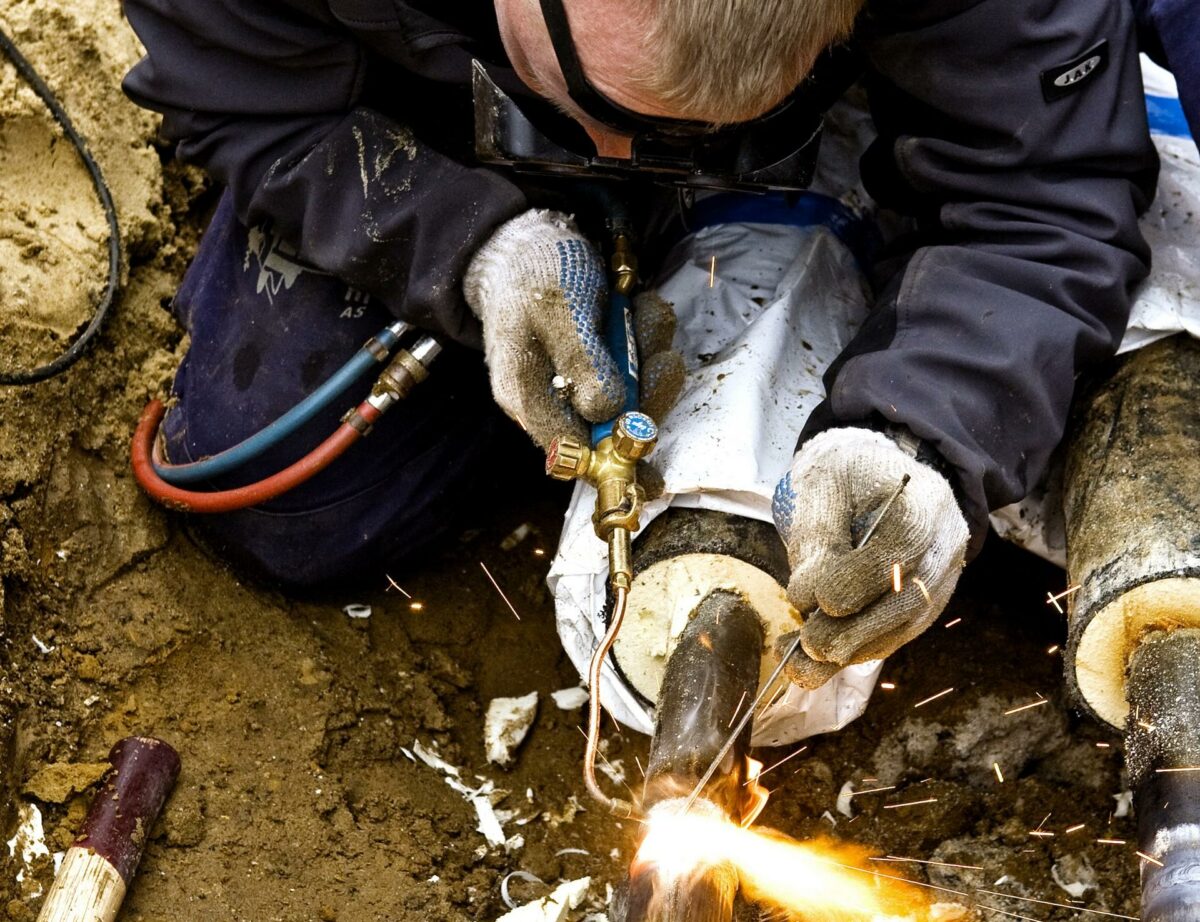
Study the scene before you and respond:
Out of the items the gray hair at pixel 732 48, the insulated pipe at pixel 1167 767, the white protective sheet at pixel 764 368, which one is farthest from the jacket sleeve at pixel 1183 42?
the insulated pipe at pixel 1167 767

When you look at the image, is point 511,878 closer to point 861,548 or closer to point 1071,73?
point 861,548

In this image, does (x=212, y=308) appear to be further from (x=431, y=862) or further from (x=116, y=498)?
(x=431, y=862)

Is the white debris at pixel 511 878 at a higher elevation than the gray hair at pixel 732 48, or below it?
below

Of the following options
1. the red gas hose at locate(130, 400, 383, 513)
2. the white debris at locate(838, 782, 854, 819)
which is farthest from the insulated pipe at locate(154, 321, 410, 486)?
the white debris at locate(838, 782, 854, 819)

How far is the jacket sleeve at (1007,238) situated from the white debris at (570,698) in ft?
2.66

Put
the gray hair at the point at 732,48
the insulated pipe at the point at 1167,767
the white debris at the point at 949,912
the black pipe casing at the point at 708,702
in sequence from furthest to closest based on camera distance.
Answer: the white debris at the point at 949,912, the black pipe casing at the point at 708,702, the insulated pipe at the point at 1167,767, the gray hair at the point at 732,48

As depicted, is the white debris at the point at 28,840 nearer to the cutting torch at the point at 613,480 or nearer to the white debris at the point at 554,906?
the white debris at the point at 554,906

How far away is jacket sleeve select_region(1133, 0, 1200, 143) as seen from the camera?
204cm

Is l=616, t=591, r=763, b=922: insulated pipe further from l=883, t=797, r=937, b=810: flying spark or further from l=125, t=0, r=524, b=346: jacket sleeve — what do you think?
l=125, t=0, r=524, b=346: jacket sleeve

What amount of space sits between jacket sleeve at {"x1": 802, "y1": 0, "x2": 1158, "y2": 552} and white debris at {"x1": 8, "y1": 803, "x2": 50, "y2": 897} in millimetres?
1474

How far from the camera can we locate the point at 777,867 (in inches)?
80.4

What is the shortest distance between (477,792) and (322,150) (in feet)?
4.17

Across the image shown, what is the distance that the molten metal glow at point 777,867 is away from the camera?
1762 millimetres

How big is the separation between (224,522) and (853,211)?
1.53 m
